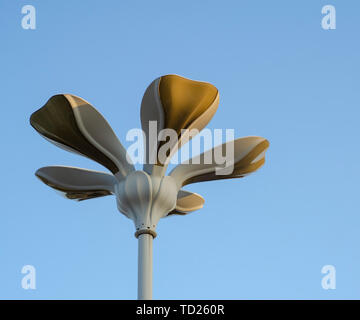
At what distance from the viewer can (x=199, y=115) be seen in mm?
19109

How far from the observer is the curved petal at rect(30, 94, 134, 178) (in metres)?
18.9

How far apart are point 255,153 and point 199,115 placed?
1736mm

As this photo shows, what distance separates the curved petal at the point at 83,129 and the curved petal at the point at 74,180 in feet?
1.92

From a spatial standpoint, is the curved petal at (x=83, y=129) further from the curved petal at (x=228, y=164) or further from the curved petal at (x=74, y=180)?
the curved petal at (x=228, y=164)

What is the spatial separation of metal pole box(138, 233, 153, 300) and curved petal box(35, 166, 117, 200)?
1.85 metres

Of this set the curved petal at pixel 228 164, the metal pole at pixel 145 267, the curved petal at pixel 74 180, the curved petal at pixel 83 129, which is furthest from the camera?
the curved petal at pixel 74 180

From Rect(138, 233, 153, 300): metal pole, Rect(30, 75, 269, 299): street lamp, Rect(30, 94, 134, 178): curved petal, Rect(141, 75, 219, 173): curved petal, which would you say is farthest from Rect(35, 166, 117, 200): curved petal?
Rect(138, 233, 153, 300): metal pole

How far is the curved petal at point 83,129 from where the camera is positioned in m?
18.9

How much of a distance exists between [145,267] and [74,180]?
326cm

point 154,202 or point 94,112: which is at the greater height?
point 94,112

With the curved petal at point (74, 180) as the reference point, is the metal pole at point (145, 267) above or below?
below

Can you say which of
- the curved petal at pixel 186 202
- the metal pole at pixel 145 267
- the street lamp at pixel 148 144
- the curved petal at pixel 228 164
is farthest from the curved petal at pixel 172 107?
the curved petal at pixel 186 202
